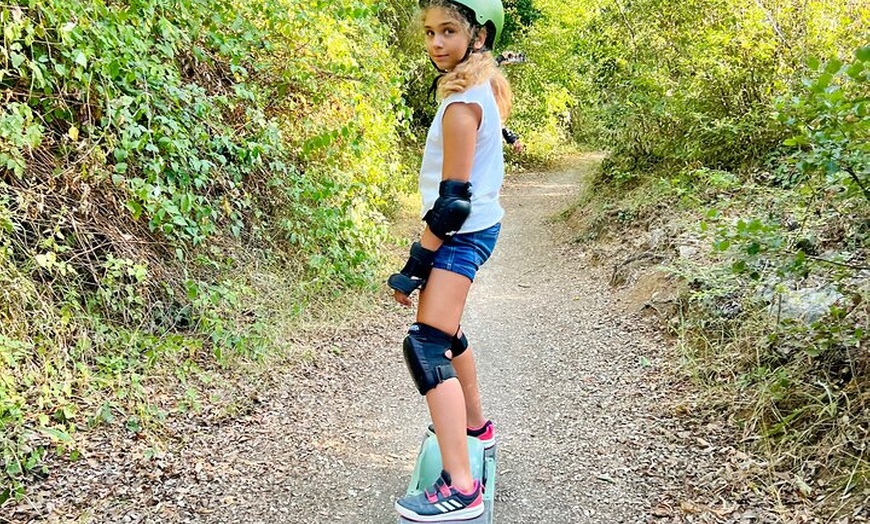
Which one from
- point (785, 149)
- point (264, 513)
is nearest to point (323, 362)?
point (264, 513)

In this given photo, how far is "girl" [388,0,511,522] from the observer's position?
2303 millimetres

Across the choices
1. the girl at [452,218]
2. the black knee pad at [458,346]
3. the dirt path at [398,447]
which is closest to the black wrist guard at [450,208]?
the girl at [452,218]

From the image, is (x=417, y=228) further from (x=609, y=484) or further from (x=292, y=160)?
(x=609, y=484)

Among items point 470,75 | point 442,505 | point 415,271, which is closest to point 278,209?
point 415,271

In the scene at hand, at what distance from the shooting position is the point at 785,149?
5.62 metres

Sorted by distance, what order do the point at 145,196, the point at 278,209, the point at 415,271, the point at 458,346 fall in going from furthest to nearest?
1. the point at 278,209
2. the point at 145,196
3. the point at 458,346
4. the point at 415,271

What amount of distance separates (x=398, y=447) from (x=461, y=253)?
138 cm

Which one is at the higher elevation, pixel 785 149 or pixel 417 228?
pixel 785 149

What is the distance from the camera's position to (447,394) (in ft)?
7.86

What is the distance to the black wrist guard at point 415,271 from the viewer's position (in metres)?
2.36

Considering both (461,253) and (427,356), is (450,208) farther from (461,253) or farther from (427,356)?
(427,356)

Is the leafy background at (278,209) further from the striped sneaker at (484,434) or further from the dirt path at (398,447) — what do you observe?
the striped sneaker at (484,434)

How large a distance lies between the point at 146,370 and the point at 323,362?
1239 mm

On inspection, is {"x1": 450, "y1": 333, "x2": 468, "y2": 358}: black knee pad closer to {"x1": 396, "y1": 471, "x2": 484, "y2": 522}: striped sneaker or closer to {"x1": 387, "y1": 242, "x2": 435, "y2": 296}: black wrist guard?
{"x1": 387, "y1": 242, "x2": 435, "y2": 296}: black wrist guard
